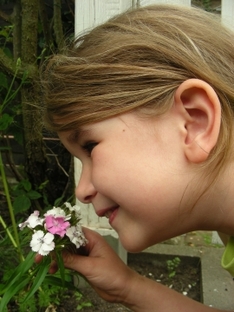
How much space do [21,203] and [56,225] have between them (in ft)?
3.47

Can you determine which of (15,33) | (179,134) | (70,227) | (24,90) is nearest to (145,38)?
(179,134)

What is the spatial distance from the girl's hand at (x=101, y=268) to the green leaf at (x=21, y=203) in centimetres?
79

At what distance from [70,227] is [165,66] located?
0.49m

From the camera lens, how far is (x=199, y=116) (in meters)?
1.23

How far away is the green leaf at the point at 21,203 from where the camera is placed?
234 centimetres

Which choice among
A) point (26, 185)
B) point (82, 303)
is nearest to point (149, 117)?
point (82, 303)

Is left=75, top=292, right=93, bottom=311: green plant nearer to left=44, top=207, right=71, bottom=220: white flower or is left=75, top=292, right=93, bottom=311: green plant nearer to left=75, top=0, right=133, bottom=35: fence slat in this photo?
left=44, top=207, right=71, bottom=220: white flower

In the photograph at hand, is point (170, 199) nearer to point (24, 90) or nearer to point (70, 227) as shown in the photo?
point (70, 227)

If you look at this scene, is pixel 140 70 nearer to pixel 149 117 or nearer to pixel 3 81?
pixel 149 117

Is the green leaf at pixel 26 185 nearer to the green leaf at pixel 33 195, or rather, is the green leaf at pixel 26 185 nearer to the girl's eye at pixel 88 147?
the green leaf at pixel 33 195

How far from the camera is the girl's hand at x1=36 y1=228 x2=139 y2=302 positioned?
1.49 metres

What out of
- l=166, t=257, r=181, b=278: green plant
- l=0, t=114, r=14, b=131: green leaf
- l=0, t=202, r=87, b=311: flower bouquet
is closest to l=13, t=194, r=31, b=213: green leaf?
l=0, t=114, r=14, b=131: green leaf

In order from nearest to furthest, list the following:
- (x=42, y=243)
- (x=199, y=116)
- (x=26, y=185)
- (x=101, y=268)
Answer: (x=199, y=116)
(x=42, y=243)
(x=101, y=268)
(x=26, y=185)

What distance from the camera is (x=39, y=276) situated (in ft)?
4.46
